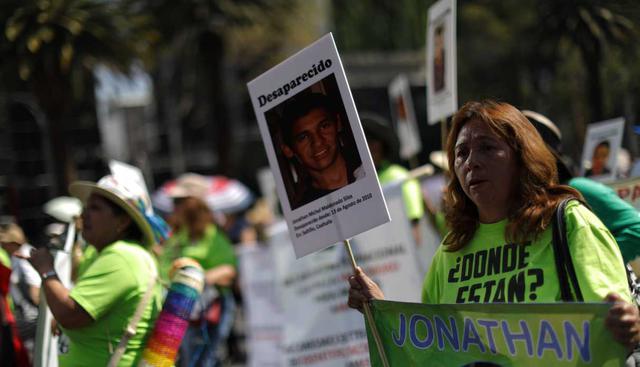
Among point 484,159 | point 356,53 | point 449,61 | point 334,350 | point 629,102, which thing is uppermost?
point 356,53

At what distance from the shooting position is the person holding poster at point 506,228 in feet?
9.76

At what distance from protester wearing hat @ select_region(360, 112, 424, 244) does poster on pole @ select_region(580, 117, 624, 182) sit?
141 centimetres

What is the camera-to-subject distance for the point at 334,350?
7668 mm

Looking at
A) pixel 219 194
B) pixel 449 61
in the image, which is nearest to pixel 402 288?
pixel 449 61

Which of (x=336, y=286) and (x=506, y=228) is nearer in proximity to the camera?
(x=506, y=228)

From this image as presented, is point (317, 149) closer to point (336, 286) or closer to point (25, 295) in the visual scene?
point (25, 295)

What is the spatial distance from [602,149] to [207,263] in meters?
4.10

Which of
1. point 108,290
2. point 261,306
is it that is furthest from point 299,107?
point 261,306

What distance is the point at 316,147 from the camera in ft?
12.2

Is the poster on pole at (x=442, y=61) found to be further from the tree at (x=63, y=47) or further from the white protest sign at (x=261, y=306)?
the white protest sign at (x=261, y=306)

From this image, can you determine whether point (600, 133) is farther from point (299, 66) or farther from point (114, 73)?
point (114, 73)

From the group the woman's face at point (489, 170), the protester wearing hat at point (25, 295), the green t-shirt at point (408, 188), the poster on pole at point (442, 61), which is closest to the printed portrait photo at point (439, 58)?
the poster on pole at point (442, 61)

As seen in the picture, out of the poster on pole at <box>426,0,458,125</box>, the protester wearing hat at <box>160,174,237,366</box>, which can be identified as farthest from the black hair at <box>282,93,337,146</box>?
the protester wearing hat at <box>160,174,237,366</box>

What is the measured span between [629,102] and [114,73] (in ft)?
15.6
